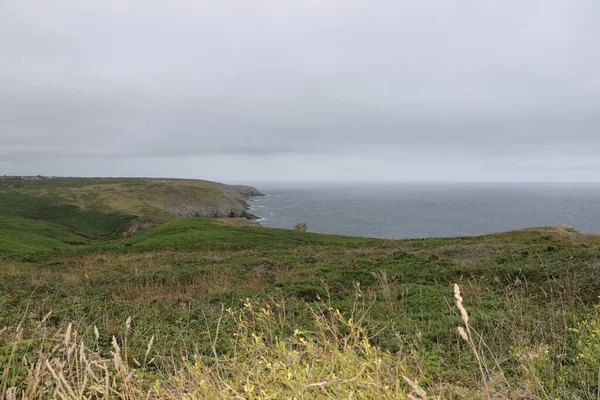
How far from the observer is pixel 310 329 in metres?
6.72

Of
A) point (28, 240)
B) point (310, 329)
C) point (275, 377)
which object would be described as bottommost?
point (28, 240)

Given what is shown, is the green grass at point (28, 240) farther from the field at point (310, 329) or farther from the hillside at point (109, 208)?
the field at point (310, 329)

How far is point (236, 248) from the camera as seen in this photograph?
31.6 meters

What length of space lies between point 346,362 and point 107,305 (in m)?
8.29

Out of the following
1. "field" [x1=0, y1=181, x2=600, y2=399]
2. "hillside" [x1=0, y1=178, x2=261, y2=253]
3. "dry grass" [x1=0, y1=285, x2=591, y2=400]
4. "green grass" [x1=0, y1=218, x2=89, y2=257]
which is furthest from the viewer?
"hillside" [x1=0, y1=178, x2=261, y2=253]

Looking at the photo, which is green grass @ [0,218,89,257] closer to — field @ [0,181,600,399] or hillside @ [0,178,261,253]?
hillside @ [0,178,261,253]

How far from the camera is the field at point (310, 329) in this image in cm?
297

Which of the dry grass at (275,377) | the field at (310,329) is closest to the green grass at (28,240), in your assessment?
the field at (310,329)

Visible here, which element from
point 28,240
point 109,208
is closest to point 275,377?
point 28,240

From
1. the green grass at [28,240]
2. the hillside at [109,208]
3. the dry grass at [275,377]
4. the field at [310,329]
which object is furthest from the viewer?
the hillside at [109,208]

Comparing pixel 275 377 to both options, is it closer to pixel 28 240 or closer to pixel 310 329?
pixel 310 329

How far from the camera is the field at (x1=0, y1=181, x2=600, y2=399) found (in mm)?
2971

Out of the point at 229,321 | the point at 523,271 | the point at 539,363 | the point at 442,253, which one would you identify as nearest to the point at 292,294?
the point at 229,321

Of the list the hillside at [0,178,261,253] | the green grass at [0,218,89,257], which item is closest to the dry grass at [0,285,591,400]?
the green grass at [0,218,89,257]
